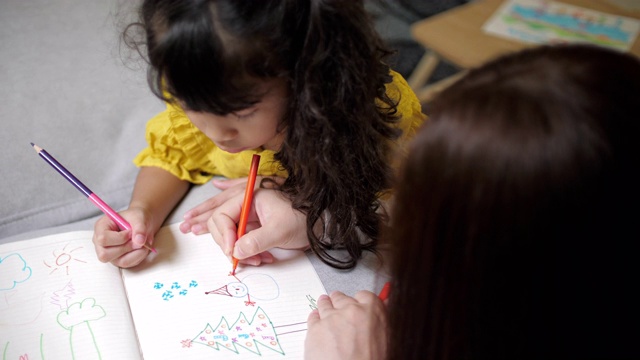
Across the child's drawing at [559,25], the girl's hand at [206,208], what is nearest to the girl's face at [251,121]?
the girl's hand at [206,208]

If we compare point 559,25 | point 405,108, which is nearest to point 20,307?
point 405,108

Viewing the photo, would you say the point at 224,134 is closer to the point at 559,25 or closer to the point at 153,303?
the point at 153,303

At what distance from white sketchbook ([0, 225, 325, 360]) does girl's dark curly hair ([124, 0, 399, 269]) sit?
83mm

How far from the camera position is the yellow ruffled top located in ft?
2.48

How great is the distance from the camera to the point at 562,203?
0.33 metres

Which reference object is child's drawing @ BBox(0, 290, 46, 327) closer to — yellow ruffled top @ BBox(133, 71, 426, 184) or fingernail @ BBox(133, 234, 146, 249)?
fingernail @ BBox(133, 234, 146, 249)

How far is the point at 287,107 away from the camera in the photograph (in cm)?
60

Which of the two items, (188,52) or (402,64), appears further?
(402,64)

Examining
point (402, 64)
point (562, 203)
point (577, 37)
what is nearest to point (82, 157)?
point (562, 203)

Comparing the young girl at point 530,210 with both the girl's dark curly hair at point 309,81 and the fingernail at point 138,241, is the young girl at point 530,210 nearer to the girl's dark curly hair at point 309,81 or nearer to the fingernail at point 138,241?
the girl's dark curly hair at point 309,81

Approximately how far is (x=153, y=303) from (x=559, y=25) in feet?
3.76

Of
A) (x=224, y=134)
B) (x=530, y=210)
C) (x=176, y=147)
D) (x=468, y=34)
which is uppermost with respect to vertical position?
(x=530, y=210)

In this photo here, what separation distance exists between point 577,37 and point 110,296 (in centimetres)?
114

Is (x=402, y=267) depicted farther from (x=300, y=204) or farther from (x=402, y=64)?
(x=402, y=64)
